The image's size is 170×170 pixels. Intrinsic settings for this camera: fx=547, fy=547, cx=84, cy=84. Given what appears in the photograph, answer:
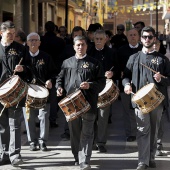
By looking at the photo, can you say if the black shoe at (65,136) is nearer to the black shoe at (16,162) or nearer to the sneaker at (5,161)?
the sneaker at (5,161)

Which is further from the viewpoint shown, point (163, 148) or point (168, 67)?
point (163, 148)

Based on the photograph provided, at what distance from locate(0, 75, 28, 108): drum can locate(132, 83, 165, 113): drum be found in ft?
4.98

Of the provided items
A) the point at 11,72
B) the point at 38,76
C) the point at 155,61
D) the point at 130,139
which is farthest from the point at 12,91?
the point at 130,139

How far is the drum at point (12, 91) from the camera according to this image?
727 cm

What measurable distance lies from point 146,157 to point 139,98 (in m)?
0.88

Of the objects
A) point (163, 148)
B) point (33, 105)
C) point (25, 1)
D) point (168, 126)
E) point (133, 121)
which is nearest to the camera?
point (33, 105)

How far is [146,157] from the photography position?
7383 mm

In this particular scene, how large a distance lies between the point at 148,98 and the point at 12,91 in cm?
180

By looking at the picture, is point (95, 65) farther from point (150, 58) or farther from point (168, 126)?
point (168, 126)

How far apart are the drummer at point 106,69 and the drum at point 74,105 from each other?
136cm

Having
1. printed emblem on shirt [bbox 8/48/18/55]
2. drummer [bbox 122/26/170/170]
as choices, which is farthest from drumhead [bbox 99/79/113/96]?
printed emblem on shirt [bbox 8/48/18/55]

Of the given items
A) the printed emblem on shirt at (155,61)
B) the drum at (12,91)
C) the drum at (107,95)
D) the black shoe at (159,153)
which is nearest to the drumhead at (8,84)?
the drum at (12,91)

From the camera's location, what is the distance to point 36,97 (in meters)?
8.27

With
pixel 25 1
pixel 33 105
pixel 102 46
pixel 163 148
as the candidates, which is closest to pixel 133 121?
pixel 163 148
